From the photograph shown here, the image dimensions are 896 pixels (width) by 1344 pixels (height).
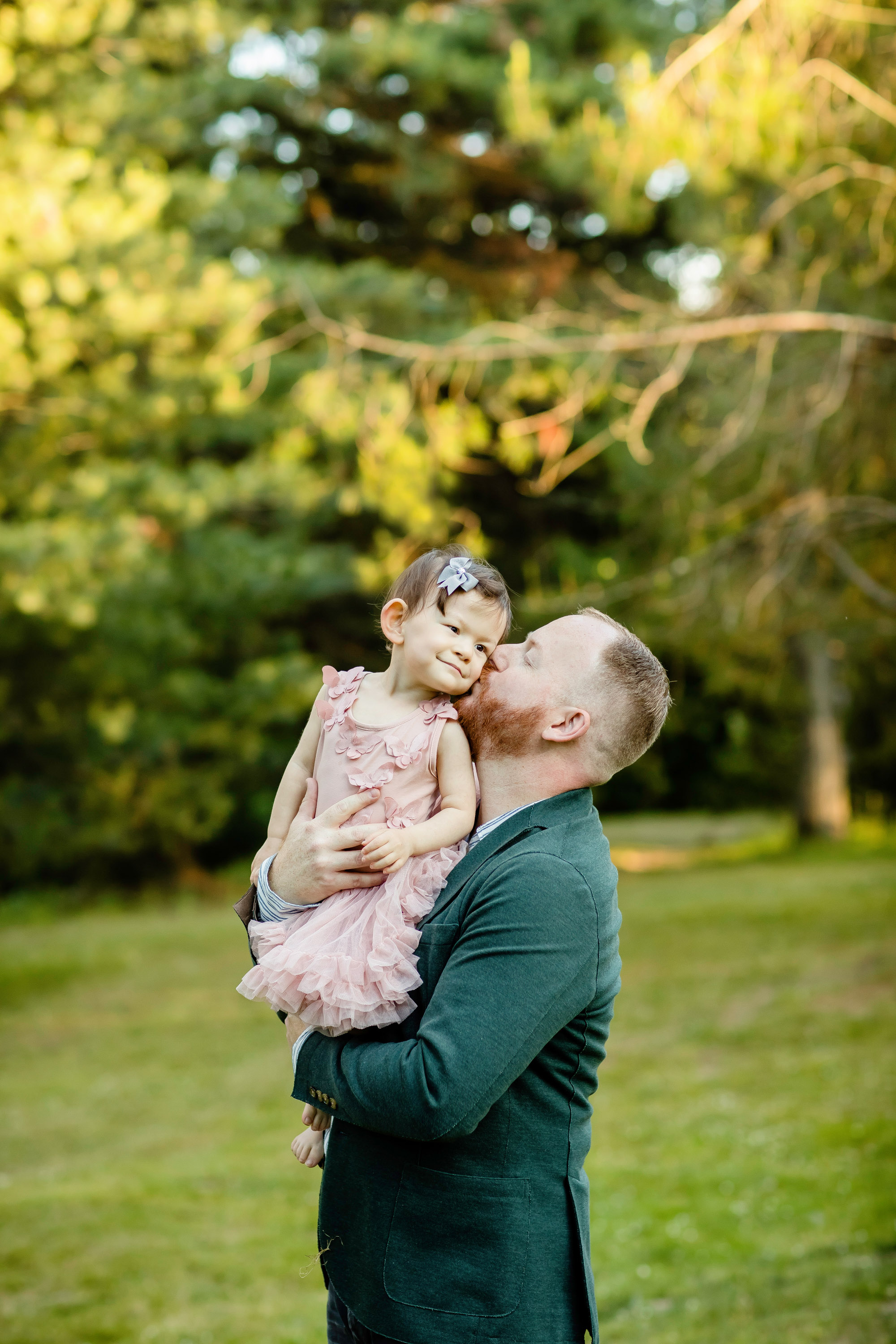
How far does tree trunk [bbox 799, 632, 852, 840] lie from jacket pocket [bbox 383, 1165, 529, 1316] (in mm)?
17259

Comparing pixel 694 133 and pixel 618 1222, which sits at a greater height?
pixel 694 133

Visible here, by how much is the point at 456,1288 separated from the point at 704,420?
7471 mm

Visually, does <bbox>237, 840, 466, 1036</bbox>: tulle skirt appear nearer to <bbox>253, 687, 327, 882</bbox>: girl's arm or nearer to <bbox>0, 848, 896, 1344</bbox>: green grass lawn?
<bbox>253, 687, 327, 882</bbox>: girl's arm

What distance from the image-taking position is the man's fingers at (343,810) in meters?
1.86

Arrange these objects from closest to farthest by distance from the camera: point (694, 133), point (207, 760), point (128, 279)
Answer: point (694, 133), point (128, 279), point (207, 760)

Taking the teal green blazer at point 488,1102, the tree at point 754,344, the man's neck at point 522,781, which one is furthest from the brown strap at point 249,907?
the tree at point 754,344

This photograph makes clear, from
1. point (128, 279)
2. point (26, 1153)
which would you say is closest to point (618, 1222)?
point (26, 1153)

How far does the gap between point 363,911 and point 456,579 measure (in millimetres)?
518

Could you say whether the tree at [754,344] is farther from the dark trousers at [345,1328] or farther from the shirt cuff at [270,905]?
the dark trousers at [345,1328]

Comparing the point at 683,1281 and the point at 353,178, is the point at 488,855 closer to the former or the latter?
the point at 683,1281

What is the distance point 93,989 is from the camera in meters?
11.6

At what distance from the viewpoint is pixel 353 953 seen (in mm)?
1781

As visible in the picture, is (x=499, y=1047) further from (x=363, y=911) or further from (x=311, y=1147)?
(x=311, y=1147)

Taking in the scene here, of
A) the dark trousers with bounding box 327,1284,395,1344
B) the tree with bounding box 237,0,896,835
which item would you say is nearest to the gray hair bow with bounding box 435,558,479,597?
the dark trousers with bounding box 327,1284,395,1344
